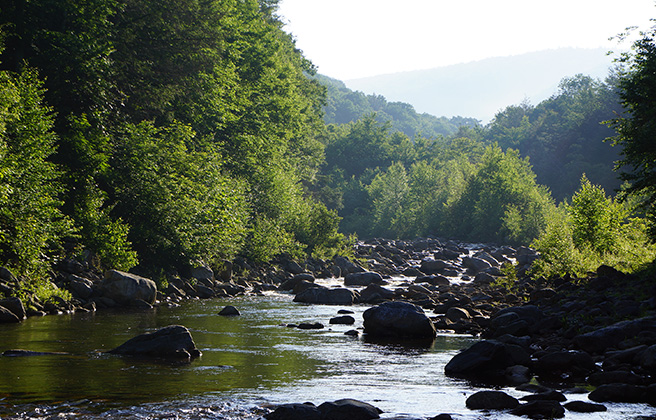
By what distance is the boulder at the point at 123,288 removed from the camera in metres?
20.2

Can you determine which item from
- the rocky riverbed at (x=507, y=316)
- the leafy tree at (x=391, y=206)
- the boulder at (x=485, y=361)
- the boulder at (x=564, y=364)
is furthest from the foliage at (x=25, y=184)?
the leafy tree at (x=391, y=206)

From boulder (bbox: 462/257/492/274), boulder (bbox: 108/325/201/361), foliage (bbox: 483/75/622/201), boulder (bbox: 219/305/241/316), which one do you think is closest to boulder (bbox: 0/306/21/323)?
boulder (bbox: 108/325/201/361)

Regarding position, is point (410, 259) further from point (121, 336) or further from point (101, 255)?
point (121, 336)

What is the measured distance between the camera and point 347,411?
26.8 ft

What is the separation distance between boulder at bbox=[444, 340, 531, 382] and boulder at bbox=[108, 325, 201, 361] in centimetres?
512

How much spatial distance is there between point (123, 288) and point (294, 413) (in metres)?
13.6

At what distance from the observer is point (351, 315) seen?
65.0 feet

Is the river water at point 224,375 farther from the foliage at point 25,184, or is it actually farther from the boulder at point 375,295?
the boulder at point 375,295

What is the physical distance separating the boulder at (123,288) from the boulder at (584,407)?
1527cm

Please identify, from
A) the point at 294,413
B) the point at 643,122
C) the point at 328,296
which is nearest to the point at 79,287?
the point at 328,296

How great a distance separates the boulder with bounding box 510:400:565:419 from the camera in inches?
327

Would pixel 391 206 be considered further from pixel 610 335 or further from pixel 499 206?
pixel 610 335

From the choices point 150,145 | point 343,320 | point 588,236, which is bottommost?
point 343,320

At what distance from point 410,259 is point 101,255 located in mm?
29357
